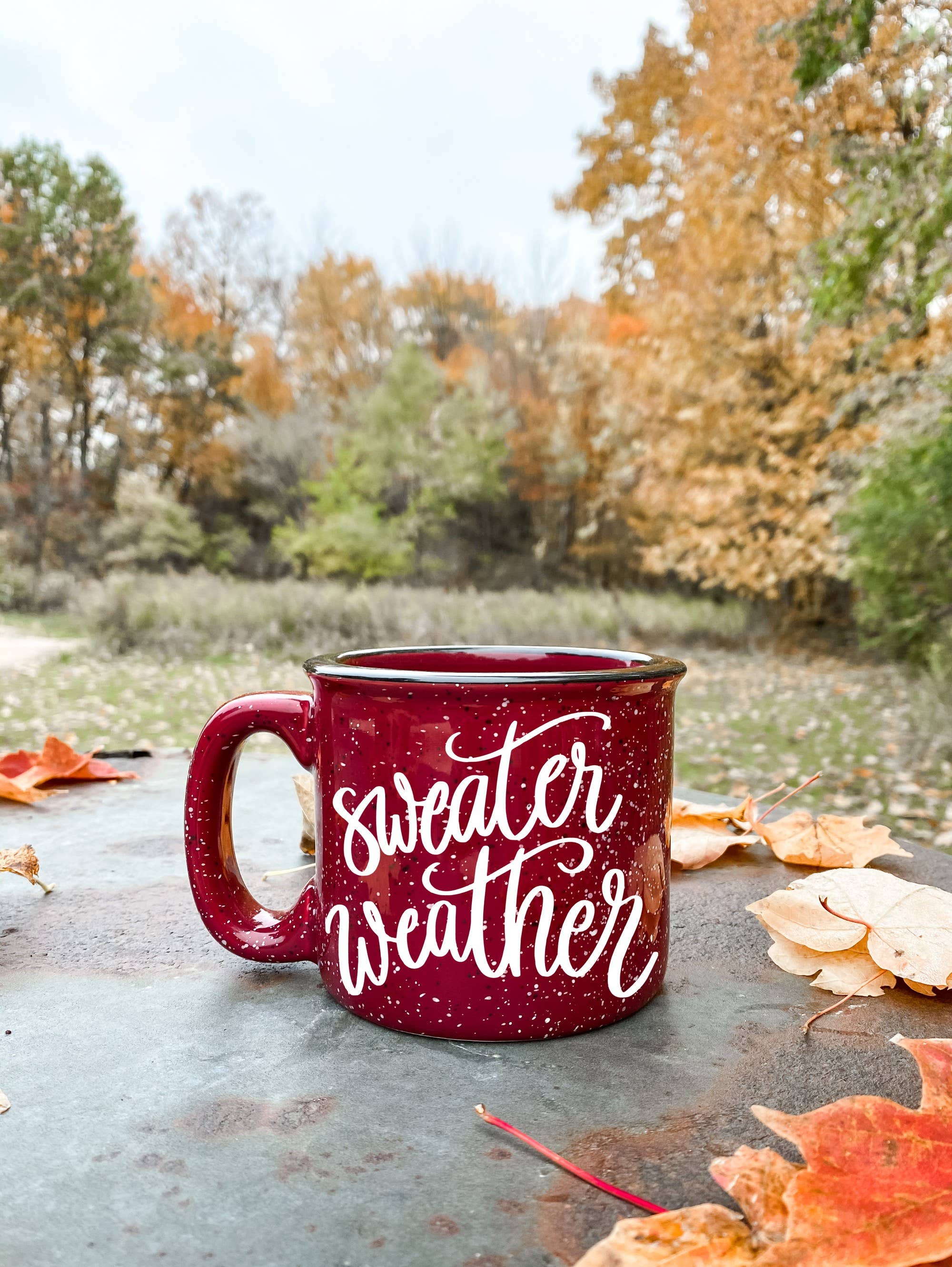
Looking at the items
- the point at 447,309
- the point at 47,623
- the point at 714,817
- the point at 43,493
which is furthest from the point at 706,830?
the point at 447,309

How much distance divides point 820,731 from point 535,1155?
14.3ft

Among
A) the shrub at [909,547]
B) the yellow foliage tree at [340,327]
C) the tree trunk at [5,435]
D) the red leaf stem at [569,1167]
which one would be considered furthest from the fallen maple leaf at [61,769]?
the yellow foliage tree at [340,327]

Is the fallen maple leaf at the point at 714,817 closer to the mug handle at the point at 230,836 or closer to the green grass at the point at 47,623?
the mug handle at the point at 230,836

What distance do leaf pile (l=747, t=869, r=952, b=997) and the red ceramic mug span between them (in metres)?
0.09

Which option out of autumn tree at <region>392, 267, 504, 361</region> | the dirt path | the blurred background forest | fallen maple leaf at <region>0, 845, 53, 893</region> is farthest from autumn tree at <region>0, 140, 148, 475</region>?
fallen maple leaf at <region>0, 845, 53, 893</region>

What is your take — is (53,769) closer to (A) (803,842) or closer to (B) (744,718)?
(A) (803,842)

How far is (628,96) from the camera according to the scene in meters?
7.70

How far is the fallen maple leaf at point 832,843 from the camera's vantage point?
2.06 ft

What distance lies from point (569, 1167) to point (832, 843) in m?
0.42

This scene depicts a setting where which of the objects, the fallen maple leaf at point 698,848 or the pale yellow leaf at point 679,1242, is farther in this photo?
the fallen maple leaf at point 698,848

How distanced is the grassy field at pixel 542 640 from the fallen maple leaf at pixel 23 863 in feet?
6.17

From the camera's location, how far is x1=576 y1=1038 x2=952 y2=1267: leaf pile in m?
0.25

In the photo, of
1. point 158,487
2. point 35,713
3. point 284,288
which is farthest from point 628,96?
point 35,713

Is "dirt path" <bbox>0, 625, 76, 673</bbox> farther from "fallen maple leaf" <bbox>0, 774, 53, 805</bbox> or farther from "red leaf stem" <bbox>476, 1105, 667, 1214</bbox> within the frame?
"red leaf stem" <bbox>476, 1105, 667, 1214</bbox>
